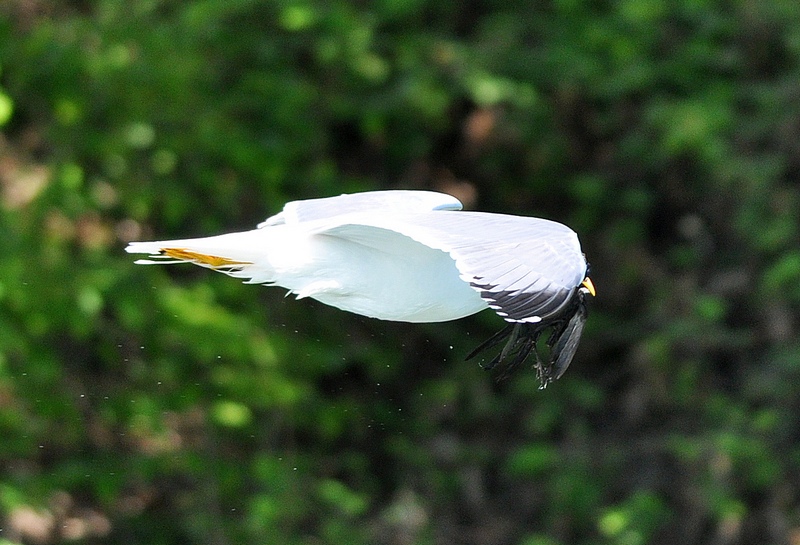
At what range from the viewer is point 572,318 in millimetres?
3287

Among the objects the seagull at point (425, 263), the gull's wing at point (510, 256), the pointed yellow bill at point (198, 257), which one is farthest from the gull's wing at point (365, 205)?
the gull's wing at point (510, 256)

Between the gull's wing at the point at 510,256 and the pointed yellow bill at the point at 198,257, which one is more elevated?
the gull's wing at the point at 510,256

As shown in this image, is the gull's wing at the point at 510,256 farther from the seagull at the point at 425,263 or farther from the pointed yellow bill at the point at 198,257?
the pointed yellow bill at the point at 198,257

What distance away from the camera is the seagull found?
3082 millimetres

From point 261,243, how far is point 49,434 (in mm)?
4125

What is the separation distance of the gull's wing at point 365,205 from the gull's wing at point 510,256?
60 centimetres

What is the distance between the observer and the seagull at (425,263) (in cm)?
308

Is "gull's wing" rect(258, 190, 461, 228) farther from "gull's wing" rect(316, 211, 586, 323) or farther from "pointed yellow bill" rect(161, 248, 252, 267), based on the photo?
"gull's wing" rect(316, 211, 586, 323)

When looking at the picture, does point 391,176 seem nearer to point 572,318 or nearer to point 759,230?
point 759,230

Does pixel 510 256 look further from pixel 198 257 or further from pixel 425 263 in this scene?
pixel 198 257

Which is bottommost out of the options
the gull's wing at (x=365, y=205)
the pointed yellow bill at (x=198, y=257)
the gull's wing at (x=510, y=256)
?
the pointed yellow bill at (x=198, y=257)

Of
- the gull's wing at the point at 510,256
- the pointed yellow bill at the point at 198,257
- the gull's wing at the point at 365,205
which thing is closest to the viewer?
the gull's wing at the point at 510,256

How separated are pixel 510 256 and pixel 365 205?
1142 millimetres

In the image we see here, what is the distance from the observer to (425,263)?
12.1 ft
